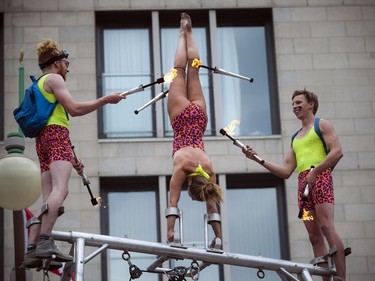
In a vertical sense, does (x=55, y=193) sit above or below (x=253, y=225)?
above

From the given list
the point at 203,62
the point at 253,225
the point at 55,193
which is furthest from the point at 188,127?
the point at 203,62

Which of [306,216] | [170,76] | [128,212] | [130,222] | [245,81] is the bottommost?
[306,216]

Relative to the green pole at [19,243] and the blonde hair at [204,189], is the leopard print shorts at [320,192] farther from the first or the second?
the green pole at [19,243]

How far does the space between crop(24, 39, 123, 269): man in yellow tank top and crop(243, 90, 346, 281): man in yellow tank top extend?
243 cm

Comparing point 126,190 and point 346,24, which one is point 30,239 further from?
point 346,24

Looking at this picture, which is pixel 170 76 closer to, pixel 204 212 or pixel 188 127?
pixel 188 127

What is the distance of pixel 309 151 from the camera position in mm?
11922

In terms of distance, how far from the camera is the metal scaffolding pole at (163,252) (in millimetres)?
10594

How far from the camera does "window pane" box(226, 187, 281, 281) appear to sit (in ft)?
54.5

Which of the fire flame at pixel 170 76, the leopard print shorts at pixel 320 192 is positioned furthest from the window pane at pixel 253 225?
the fire flame at pixel 170 76

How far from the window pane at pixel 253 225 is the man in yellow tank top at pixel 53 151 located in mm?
6572

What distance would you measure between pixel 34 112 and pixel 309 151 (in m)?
3.16

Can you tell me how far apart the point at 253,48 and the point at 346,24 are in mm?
1520

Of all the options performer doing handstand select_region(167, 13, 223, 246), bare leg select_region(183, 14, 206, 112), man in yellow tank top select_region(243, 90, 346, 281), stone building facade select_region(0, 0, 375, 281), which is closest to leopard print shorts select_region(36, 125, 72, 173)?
performer doing handstand select_region(167, 13, 223, 246)
